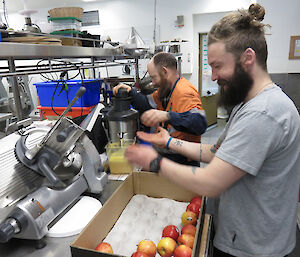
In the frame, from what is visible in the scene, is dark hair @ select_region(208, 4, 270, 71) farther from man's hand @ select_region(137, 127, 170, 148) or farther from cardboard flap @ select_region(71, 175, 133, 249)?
cardboard flap @ select_region(71, 175, 133, 249)

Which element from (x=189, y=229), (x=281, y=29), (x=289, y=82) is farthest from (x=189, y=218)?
(x=281, y=29)

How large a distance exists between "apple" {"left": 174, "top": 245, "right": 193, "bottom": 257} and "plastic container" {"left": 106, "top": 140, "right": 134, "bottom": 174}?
0.74m

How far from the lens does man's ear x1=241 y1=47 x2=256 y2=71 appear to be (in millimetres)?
813

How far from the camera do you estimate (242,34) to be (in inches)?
32.2

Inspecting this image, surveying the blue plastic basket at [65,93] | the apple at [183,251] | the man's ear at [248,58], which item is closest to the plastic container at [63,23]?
the blue plastic basket at [65,93]

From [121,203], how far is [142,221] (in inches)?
5.8

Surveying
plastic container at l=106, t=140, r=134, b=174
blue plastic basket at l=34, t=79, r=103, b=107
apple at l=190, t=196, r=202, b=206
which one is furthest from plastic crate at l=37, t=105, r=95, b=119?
apple at l=190, t=196, r=202, b=206

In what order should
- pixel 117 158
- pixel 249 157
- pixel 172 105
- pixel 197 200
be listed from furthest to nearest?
pixel 172 105 < pixel 117 158 < pixel 197 200 < pixel 249 157

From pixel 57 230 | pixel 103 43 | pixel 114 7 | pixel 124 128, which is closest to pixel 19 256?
pixel 57 230

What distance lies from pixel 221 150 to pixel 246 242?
1.33ft

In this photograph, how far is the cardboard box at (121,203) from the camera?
916 mm

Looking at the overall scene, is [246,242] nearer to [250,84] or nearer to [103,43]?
[250,84]

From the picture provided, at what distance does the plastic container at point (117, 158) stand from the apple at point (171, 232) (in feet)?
1.94

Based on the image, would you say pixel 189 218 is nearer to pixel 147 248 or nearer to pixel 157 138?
pixel 147 248
